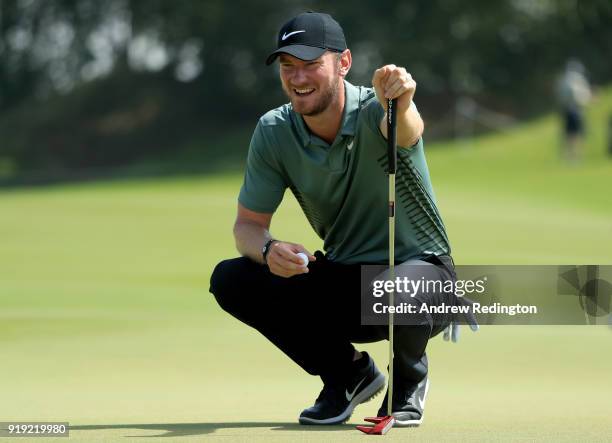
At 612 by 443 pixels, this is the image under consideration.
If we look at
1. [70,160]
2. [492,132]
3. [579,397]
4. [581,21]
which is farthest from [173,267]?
[70,160]

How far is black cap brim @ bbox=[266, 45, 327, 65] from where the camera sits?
5.93m

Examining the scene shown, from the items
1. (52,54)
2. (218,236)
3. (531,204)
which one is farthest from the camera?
(52,54)

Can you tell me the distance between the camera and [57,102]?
50.5m

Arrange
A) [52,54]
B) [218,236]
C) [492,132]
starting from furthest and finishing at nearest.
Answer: [52,54], [492,132], [218,236]

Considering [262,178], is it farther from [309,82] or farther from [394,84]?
[394,84]

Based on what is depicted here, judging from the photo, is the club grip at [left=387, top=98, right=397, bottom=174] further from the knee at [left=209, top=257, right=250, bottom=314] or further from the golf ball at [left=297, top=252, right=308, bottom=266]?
the knee at [left=209, top=257, right=250, bottom=314]

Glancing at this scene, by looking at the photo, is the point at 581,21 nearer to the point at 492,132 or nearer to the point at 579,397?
the point at 492,132

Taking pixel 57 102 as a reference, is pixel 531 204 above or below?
below

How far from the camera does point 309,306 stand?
247 inches

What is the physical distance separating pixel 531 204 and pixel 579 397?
65.3 feet

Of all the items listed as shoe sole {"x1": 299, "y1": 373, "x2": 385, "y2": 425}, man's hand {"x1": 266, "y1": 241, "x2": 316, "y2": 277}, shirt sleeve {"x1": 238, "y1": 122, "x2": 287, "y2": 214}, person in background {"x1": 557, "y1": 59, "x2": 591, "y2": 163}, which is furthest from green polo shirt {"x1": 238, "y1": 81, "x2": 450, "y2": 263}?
person in background {"x1": 557, "y1": 59, "x2": 591, "y2": 163}

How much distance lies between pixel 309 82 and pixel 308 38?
18 centimetres

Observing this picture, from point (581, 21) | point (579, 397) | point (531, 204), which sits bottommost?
point (579, 397)

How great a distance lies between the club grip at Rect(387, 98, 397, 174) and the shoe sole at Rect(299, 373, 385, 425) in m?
1.10
